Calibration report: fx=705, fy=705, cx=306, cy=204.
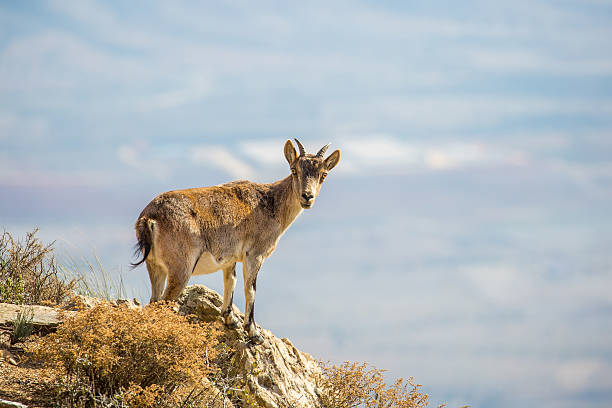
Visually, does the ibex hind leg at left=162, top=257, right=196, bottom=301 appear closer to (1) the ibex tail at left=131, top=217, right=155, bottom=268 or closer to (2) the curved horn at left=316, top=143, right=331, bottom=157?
(1) the ibex tail at left=131, top=217, right=155, bottom=268

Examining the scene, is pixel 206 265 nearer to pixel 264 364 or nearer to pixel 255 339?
pixel 255 339

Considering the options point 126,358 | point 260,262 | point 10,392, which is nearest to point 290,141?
point 260,262

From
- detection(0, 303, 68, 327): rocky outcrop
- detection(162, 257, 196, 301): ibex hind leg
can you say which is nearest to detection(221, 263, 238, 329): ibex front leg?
detection(162, 257, 196, 301): ibex hind leg

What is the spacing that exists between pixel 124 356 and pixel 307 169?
5.02 metres

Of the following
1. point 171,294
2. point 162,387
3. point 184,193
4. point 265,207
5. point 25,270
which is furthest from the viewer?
point 25,270

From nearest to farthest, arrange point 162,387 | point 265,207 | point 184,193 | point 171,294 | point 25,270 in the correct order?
point 162,387 → point 171,294 → point 184,193 → point 265,207 → point 25,270

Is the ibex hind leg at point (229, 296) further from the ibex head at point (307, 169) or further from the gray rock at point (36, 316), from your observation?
the gray rock at point (36, 316)

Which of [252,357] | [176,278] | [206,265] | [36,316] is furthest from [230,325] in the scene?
[36,316]

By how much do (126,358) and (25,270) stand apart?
6.58 metres

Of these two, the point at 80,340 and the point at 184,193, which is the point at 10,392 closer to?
the point at 80,340

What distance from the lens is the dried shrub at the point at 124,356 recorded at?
9.36 m

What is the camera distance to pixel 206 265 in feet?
38.8

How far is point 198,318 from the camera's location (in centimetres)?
1241

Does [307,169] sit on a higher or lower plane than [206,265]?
higher
